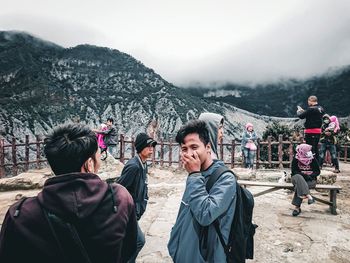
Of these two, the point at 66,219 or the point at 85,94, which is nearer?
the point at 66,219

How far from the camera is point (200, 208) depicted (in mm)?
1318

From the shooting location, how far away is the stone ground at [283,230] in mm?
3152

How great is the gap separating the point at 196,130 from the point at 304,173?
12.1ft

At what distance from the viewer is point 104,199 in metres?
1.15

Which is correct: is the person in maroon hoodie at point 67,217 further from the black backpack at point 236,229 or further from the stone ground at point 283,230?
the stone ground at point 283,230

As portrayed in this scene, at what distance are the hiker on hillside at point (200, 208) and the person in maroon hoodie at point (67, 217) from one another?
1.19ft

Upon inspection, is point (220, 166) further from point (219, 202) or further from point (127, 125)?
point (127, 125)

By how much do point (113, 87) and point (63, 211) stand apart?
41.5m

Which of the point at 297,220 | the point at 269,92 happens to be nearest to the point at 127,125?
the point at 269,92

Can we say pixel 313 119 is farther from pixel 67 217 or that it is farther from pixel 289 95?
pixel 289 95

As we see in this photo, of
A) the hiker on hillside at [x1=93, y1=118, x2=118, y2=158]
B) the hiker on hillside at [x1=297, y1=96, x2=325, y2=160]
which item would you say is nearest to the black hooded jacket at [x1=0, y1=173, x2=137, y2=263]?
the hiker on hillside at [x1=297, y1=96, x2=325, y2=160]

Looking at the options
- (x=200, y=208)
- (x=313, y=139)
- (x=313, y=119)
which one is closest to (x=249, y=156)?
(x=313, y=139)

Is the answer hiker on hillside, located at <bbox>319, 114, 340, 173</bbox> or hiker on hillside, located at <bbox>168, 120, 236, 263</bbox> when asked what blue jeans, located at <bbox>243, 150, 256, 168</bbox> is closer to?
Answer: hiker on hillside, located at <bbox>319, 114, 340, 173</bbox>

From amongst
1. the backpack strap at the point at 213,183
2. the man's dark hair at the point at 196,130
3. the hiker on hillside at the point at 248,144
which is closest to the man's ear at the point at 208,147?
the man's dark hair at the point at 196,130
